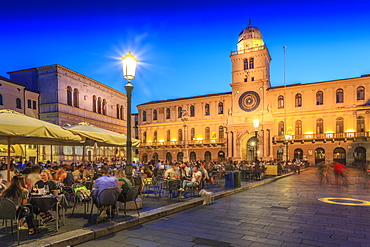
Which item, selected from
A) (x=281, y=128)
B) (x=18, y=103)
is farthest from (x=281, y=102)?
(x=18, y=103)

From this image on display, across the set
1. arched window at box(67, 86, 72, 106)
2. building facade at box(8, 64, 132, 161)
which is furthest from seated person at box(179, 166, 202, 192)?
arched window at box(67, 86, 72, 106)

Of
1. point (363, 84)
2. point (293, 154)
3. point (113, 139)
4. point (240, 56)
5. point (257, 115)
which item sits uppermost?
point (240, 56)

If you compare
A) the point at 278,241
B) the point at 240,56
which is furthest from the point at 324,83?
the point at 278,241

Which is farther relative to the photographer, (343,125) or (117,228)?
(343,125)

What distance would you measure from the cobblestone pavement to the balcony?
3609 centimetres

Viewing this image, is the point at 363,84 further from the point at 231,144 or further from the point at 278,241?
the point at 278,241

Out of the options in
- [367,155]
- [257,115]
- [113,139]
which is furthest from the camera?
[257,115]

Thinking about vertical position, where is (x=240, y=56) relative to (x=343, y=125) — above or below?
above

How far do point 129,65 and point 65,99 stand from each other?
104 ft

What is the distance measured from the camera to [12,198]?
5246 mm

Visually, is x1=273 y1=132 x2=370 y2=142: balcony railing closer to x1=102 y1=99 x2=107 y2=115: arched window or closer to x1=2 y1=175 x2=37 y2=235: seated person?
x1=102 y1=99 x2=107 y2=115: arched window

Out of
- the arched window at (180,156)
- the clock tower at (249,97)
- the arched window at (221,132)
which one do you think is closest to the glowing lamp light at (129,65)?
the clock tower at (249,97)

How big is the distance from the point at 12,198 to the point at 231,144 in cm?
4409

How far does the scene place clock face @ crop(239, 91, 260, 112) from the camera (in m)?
47.0
